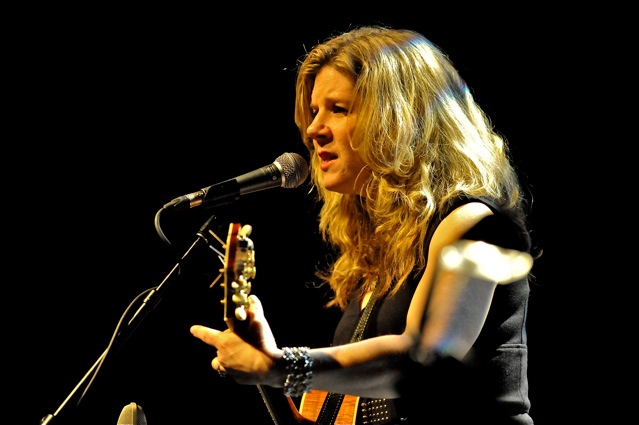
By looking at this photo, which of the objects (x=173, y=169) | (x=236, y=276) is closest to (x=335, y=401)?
(x=236, y=276)

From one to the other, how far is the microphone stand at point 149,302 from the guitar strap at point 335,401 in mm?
523

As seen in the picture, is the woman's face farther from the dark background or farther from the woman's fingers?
the dark background

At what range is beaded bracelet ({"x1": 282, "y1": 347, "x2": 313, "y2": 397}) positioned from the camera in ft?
4.71

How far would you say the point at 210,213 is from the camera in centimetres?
193

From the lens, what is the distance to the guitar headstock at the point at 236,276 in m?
1.42

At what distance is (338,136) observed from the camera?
2.18 m

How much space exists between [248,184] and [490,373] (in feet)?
2.75

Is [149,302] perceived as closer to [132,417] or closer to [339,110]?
[132,417]

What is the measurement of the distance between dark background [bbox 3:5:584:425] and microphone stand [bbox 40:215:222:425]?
3.89 feet

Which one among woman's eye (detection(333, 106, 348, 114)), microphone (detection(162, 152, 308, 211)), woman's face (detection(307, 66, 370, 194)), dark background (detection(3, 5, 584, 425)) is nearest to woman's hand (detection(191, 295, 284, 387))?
microphone (detection(162, 152, 308, 211))

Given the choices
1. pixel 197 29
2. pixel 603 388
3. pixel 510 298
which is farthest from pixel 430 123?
pixel 197 29

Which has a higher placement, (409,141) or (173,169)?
(409,141)

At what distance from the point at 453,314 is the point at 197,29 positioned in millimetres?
2403

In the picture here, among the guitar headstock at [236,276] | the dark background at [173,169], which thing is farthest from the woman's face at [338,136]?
the dark background at [173,169]
